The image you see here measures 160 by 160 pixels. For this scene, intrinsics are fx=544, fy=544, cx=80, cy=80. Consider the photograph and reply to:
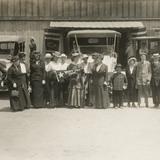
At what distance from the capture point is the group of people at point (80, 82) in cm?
1636

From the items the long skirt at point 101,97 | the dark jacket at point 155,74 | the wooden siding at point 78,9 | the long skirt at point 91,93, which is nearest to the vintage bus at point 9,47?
the wooden siding at point 78,9

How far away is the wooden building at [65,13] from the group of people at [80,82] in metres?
7.31

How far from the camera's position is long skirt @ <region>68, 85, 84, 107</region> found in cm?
1645

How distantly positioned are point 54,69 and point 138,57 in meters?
5.68

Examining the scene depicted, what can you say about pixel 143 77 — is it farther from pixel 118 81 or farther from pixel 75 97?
pixel 75 97

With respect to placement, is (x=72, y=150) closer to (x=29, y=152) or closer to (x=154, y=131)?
(x=29, y=152)

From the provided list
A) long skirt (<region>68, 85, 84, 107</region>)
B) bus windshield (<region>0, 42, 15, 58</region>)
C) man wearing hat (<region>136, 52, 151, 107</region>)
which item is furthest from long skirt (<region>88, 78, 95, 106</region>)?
bus windshield (<region>0, 42, 15, 58</region>)

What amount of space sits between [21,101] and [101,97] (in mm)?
2398

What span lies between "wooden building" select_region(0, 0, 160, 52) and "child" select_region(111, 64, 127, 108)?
8057 millimetres

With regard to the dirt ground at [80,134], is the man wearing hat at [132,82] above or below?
above

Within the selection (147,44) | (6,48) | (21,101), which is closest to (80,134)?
(21,101)

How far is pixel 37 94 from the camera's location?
16.6 metres

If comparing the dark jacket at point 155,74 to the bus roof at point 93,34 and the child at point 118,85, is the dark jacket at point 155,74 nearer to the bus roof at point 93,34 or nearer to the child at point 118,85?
the child at point 118,85

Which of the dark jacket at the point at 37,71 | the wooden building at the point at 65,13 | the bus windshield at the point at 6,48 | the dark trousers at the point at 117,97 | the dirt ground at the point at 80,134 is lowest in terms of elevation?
the dirt ground at the point at 80,134
